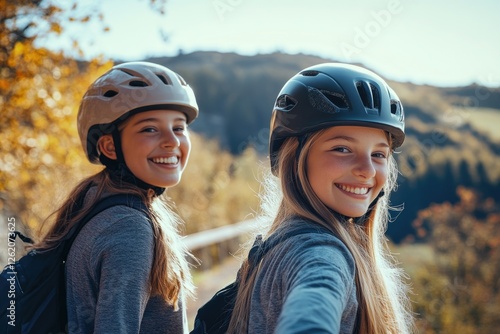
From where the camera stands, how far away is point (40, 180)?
27.2ft

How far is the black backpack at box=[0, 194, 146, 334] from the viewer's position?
241 centimetres

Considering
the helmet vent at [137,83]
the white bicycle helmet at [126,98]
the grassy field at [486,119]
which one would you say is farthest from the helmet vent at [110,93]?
the grassy field at [486,119]

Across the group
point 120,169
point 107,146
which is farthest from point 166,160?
point 107,146

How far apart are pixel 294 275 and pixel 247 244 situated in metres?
1.01

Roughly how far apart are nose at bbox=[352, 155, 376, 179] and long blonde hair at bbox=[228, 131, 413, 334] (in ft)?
0.68

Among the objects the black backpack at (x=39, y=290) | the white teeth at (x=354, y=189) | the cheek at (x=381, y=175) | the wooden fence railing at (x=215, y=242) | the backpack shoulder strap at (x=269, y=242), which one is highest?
the cheek at (x=381, y=175)

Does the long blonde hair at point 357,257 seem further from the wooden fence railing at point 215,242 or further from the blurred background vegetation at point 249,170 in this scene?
the wooden fence railing at point 215,242


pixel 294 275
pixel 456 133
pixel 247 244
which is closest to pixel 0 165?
pixel 247 244

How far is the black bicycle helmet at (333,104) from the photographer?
227 centimetres

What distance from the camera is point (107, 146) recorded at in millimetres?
3020

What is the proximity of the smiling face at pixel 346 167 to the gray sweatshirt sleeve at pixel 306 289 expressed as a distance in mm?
369

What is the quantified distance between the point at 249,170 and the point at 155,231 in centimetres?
1980

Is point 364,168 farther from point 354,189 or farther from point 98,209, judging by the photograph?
point 98,209

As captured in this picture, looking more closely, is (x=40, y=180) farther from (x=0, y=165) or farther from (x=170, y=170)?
(x=170, y=170)
